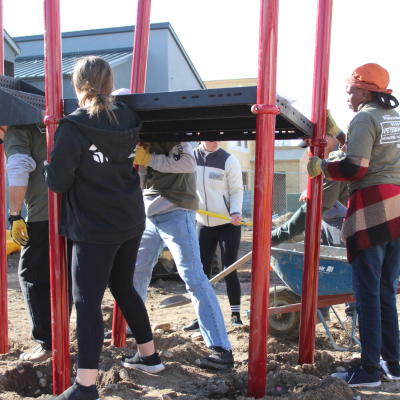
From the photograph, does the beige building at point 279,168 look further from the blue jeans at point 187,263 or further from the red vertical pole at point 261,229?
the red vertical pole at point 261,229

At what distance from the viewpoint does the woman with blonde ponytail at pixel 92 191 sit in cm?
208

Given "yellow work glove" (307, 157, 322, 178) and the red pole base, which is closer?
"yellow work glove" (307, 157, 322, 178)

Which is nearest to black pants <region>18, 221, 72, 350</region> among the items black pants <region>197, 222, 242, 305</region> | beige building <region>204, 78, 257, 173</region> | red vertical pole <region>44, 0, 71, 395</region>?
red vertical pole <region>44, 0, 71, 395</region>

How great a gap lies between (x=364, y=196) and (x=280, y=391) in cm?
125

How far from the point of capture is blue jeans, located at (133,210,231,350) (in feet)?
9.05

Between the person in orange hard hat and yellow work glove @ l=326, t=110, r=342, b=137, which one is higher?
yellow work glove @ l=326, t=110, r=342, b=137

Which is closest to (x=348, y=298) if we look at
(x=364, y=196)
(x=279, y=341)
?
(x=279, y=341)

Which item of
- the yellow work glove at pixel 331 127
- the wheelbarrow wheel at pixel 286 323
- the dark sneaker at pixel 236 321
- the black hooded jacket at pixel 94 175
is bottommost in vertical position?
the dark sneaker at pixel 236 321

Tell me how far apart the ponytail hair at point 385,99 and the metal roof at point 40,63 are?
1048 centimetres

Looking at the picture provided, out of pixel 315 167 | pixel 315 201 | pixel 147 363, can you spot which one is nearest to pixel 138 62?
pixel 315 167

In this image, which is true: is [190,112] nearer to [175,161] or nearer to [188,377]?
[175,161]

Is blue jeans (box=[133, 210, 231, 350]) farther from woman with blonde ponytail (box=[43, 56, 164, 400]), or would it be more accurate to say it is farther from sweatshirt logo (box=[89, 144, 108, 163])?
sweatshirt logo (box=[89, 144, 108, 163])

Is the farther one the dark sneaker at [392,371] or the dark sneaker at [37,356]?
the dark sneaker at [37,356]

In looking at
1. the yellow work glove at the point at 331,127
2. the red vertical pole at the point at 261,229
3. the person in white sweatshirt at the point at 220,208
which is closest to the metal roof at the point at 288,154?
the person in white sweatshirt at the point at 220,208
